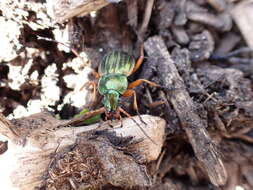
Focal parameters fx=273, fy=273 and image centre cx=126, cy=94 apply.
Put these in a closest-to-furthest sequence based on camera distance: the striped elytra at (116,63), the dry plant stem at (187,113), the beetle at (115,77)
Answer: the dry plant stem at (187,113)
the beetle at (115,77)
the striped elytra at (116,63)

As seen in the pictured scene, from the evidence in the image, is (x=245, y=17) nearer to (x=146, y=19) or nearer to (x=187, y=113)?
(x=146, y=19)

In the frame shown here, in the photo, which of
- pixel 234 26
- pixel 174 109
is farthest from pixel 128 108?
pixel 234 26

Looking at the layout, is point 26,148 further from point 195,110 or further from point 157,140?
point 195,110

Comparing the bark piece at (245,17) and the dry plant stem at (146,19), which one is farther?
the dry plant stem at (146,19)

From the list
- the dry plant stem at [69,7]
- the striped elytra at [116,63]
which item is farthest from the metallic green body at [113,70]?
the dry plant stem at [69,7]

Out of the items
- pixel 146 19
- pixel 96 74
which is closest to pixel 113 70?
pixel 96 74

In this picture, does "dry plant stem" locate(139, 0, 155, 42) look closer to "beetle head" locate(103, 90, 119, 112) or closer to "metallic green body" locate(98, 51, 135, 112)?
"metallic green body" locate(98, 51, 135, 112)

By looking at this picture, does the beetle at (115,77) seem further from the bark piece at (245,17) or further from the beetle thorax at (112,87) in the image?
the bark piece at (245,17)
